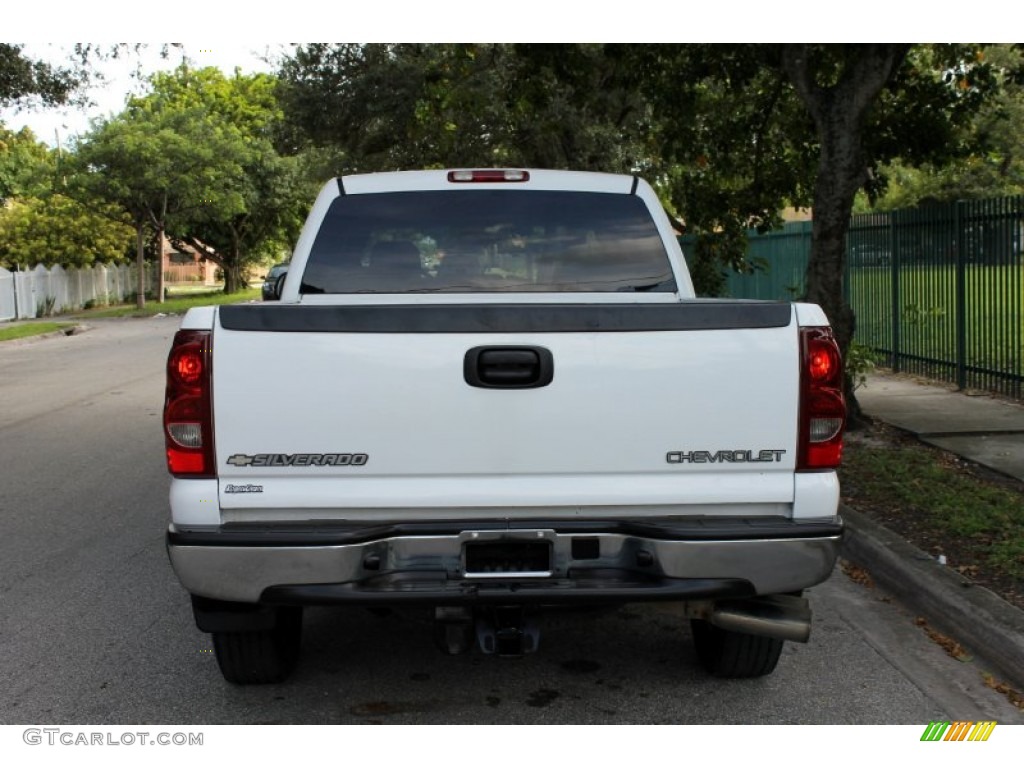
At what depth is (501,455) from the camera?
3.82 m

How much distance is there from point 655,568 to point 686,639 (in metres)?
1.56

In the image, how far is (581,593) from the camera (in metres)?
3.73

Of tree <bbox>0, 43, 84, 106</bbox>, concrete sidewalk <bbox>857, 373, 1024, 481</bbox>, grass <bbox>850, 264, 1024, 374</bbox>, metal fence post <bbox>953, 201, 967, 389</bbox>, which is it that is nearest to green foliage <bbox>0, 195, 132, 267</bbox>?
tree <bbox>0, 43, 84, 106</bbox>

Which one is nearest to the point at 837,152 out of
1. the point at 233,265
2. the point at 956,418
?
the point at 956,418

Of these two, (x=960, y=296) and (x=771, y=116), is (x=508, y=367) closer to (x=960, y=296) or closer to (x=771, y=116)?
(x=771, y=116)

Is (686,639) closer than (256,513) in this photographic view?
No

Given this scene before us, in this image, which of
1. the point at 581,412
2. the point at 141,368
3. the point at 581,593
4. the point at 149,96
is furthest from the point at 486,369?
the point at 149,96

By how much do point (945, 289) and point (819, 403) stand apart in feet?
31.5

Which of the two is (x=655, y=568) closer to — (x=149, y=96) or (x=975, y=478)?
(x=975, y=478)

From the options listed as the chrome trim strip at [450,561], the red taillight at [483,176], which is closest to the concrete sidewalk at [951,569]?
the chrome trim strip at [450,561]

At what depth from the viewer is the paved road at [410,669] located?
432 centimetres

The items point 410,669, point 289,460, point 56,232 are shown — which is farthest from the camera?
point 56,232

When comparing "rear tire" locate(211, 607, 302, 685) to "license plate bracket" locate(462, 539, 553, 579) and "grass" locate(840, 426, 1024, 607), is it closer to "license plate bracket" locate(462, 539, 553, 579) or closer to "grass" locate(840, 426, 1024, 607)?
"license plate bracket" locate(462, 539, 553, 579)
